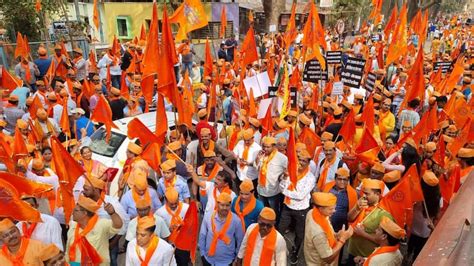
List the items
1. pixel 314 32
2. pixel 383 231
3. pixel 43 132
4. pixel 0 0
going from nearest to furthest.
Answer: pixel 383 231 < pixel 43 132 < pixel 314 32 < pixel 0 0

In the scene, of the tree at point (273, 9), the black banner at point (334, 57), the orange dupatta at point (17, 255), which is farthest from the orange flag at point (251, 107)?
the tree at point (273, 9)

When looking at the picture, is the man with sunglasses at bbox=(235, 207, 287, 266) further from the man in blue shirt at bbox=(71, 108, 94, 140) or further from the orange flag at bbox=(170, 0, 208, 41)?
the man in blue shirt at bbox=(71, 108, 94, 140)

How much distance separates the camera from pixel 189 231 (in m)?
4.30

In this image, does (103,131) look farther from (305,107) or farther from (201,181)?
(305,107)

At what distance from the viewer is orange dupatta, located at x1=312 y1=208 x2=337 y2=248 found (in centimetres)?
399

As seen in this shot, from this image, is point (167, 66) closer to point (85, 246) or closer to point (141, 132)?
point (141, 132)

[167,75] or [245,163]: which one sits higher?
[167,75]

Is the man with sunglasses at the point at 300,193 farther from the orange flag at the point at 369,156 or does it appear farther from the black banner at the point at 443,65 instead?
the black banner at the point at 443,65

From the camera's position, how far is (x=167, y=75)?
547 cm

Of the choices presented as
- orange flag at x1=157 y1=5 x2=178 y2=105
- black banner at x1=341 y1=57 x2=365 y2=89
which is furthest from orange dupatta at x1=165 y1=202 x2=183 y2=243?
black banner at x1=341 y1=57 x2=365 y2=89

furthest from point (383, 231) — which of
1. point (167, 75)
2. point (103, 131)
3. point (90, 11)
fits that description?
point (90, 11)

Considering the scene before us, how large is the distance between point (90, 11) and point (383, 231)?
2812 centimetres

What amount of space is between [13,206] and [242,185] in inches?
88.1

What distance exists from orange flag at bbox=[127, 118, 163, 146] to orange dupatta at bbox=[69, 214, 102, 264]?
1620 millimetres
